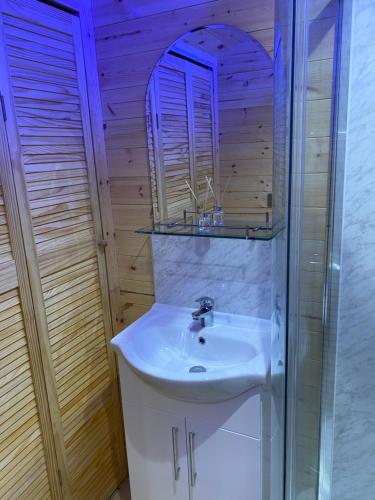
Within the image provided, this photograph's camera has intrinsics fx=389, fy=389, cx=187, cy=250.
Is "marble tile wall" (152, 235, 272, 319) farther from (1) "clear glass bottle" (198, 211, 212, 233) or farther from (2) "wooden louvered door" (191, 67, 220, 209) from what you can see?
(2) "wooden louvered door" (191, 67, 220, 209)

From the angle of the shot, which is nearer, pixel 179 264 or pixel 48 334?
pixel 48 334

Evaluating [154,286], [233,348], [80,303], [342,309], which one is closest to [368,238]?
[342,309]

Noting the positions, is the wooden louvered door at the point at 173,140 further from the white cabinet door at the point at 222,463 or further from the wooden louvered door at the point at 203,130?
the white cabinet door at the point at 222,463

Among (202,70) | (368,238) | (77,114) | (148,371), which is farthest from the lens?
(77,114)

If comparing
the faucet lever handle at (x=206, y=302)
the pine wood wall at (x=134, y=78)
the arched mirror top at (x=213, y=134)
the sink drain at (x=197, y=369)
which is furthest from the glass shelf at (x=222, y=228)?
the sink drain at (x=197, y=369)

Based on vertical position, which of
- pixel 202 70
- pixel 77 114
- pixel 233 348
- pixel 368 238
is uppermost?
pixel 202 70

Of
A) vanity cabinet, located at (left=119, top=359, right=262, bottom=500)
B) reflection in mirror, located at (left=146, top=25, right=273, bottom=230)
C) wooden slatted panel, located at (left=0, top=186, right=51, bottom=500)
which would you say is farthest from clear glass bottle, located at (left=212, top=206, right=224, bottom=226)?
wooden slatted panel, located at (left=0, top=186, right=51, bottom=500)

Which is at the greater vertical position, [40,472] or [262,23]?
[262,23]

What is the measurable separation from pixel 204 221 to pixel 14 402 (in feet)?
3.16

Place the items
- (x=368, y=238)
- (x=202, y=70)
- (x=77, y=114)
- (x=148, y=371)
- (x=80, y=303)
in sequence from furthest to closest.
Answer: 1. (x=80, y=303)
2. (x=77, y=114)
3. (x=202, y=70)
4. (x=148, y=371)
5. (x=368, y=238)

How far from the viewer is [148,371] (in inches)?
49.4

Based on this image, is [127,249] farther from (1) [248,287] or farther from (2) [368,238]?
(2) [368,238]

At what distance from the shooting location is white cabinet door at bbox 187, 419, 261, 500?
1317 millimetres

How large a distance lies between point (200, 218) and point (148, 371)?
2.05ft
